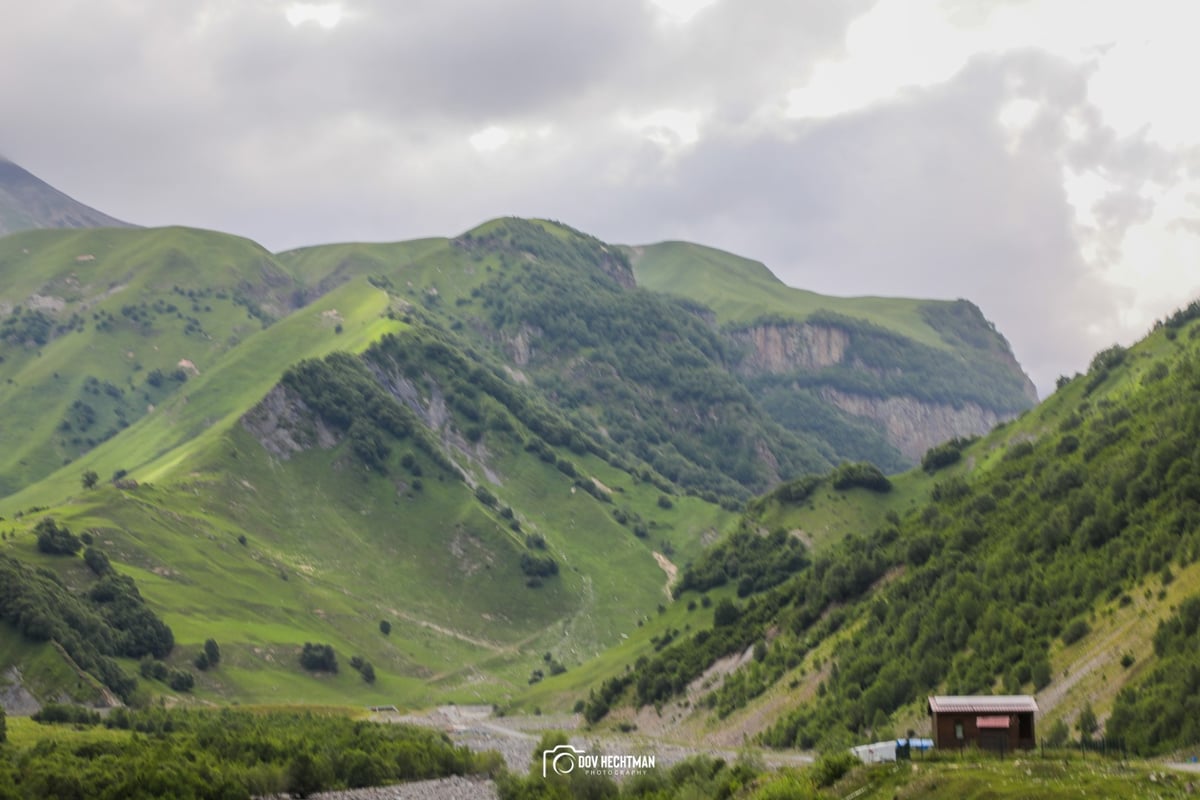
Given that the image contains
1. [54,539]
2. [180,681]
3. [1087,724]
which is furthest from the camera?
[54,539]

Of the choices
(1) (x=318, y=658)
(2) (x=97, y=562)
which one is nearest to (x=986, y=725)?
(1) (x=318, y=658)

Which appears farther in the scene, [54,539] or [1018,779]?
[54,539]

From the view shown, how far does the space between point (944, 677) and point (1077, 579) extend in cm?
1371

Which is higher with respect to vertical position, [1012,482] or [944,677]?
[1012,482]

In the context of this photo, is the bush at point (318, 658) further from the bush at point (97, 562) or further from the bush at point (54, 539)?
the bush at point (54, 539)

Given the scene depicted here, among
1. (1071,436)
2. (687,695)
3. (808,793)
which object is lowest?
(687,695)

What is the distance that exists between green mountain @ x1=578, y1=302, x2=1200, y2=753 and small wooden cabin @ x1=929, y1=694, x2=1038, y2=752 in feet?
28.0

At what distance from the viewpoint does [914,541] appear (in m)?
141

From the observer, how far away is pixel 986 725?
237 ft

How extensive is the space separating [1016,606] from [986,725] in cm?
3890

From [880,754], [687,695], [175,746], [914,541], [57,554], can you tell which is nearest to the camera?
[880,754]

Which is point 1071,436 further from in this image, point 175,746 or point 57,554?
point 57,554

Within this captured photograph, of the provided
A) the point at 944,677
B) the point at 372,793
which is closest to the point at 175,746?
the point at 372,793

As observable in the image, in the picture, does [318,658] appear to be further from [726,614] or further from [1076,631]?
[1076,631]
